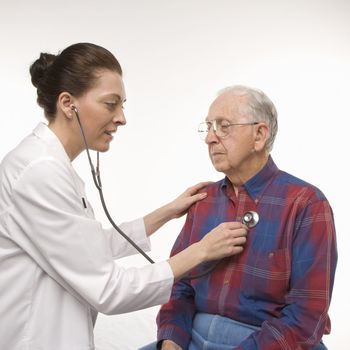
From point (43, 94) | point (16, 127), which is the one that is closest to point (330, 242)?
point (43, 94)

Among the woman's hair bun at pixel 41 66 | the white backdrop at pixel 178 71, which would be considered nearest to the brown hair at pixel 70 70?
the woman's hair bun at pixel 41 66

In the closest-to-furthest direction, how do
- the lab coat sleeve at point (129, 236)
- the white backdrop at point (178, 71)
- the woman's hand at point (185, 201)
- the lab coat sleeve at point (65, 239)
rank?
the lab coat sleeve at point (65, 239) → the woman's hand at point (185, 201) → the lab coat sleeve at point (129, 236) → the white backdrop at point (178, 71)

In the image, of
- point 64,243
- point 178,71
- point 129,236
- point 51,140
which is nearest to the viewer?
point 64,243

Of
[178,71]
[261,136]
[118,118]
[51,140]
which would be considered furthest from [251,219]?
[178,71]

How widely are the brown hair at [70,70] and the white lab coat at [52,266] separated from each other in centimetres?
15

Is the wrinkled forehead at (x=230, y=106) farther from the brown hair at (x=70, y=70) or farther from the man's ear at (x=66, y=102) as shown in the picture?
the man's ear at (x=66, y=102)

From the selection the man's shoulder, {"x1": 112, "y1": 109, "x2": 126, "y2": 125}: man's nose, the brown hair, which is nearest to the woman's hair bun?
the brown hair

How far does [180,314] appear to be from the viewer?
1.58 meters

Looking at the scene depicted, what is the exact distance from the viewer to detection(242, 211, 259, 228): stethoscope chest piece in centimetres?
149

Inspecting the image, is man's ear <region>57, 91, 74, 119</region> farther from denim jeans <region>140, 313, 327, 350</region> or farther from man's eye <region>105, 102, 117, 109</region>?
denim jeans <region>140, 313, 327, 350</region>

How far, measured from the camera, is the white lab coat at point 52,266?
1307mm

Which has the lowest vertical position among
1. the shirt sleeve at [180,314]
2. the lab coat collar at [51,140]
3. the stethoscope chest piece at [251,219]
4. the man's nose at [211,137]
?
the shirt sleeve at [180,314]

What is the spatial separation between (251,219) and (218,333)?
0.33 meters

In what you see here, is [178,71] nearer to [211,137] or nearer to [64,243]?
[211,137]
